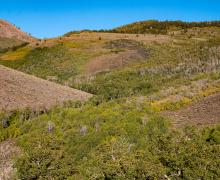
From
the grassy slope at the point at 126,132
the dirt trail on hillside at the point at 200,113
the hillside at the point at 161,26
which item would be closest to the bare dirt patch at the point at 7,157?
the grassy slope at the point at 126,132

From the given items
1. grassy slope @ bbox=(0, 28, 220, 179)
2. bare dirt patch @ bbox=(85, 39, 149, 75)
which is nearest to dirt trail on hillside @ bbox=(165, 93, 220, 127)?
grassy slope @ bbox=(0, 28, 220, 179)

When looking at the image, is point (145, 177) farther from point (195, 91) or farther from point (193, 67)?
point (193, 67)

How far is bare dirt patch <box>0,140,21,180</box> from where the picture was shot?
114 feet

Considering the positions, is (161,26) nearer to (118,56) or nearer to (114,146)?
(118,56)

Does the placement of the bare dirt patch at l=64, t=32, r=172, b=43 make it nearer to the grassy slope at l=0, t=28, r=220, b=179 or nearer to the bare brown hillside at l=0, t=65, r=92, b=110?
the grassy slope at l=0, t=28, r=220, b=179

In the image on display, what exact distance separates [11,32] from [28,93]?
8552 centimetres

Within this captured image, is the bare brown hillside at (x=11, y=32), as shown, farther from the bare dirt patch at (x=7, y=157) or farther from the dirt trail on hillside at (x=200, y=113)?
the dirt trail on hillside at (x=200, y=113)

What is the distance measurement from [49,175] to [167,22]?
116042mm

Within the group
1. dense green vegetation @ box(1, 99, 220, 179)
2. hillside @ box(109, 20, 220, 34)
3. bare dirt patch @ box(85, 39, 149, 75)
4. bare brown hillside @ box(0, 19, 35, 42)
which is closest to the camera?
dense green vegetation @ box(1, 99, 220, 179)

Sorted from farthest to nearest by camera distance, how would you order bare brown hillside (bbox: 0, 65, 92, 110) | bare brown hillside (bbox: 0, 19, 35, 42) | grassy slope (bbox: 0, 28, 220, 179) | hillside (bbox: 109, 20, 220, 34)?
bare brown hillside (bbox: 0, 19, 35, 42)
hillside (bbox: 109, 20, 220, 34)
bare brown hillside (bbox: 0, 65, 92, 110)
grassy slope (bbox: 0, 28, 220, 179)

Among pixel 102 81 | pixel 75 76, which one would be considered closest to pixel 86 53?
pixel 75 76

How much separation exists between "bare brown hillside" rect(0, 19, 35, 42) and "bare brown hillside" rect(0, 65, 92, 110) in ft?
237

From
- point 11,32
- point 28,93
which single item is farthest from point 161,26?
point 28,93

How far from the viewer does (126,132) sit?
1431 inches
